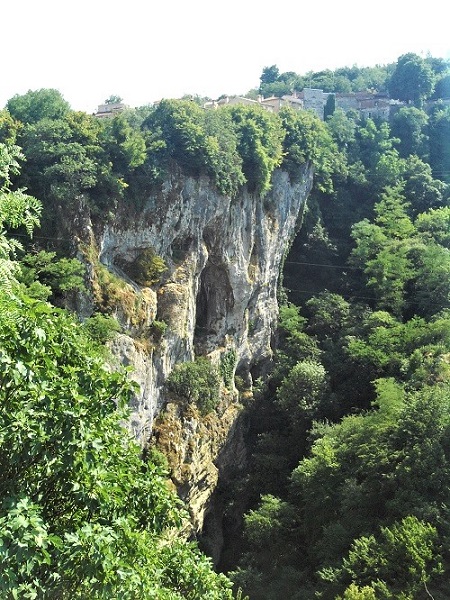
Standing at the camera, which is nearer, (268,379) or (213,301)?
(213,301)

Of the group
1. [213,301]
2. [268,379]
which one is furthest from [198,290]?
[268,379]

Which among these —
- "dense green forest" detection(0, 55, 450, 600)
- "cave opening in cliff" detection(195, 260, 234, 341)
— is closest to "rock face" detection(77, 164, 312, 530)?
"cave opening in cliff" detection(195, 260, 234, 341)

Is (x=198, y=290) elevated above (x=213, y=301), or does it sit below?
above

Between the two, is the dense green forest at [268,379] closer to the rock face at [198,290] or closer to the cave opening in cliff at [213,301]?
the rock face at [198,290]

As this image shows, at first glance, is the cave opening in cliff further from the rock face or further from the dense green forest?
the dense green forest

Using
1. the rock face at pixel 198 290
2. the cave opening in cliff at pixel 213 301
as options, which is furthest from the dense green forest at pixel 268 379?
the cave opening in cliff at pixel 213 301

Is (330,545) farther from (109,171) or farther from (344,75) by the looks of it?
(344,75)

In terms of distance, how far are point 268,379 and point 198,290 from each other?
6940 mm

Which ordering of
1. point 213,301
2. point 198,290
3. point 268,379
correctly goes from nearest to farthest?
point 198,290
point 213,301
point 268,379

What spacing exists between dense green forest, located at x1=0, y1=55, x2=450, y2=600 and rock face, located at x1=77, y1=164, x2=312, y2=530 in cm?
86

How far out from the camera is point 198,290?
1094 inches

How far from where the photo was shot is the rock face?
885 inches

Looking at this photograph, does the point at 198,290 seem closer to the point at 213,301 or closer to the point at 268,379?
the point at 213,301

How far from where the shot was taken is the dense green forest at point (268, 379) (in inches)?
251
